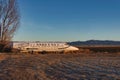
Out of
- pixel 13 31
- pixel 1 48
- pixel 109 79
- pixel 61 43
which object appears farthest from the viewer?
pixel 61 43

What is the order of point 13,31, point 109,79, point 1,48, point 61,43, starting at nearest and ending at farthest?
point 109,79
point 13,31
point 1,48
point 61,43

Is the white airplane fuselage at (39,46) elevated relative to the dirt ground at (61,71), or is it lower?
elevated

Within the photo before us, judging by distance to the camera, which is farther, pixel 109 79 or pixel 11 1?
pixel 11 1

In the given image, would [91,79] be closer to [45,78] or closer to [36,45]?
[45,78]

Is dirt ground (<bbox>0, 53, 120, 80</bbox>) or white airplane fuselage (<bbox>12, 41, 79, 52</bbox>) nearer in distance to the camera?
dirt ground (<bbox>0, 53, 120, 80</bbox>)

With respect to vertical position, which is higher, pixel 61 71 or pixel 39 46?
pixel 39 46

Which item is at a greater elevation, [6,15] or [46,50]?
[6,15]

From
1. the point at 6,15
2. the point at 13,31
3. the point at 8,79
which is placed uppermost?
the point at 6,15

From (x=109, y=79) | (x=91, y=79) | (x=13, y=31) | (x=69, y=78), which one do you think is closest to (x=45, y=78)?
(x=69, y=78)

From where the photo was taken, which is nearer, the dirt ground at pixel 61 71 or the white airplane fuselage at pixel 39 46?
the dirt ground at pixel 61 71

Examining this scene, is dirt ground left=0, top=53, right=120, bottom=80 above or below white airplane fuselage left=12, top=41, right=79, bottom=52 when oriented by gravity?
below

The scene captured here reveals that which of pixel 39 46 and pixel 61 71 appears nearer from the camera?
pixel 61 71

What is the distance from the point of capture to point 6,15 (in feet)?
151

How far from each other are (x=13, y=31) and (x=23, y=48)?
1217 cm
